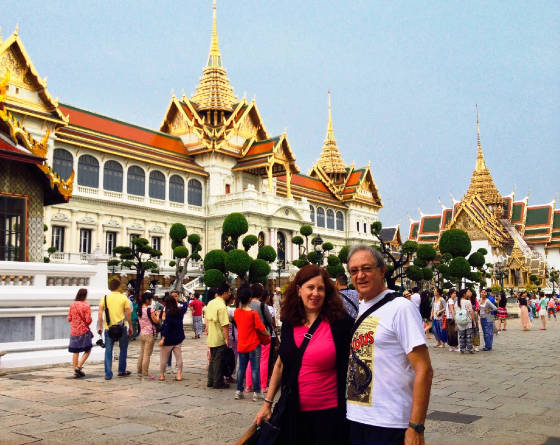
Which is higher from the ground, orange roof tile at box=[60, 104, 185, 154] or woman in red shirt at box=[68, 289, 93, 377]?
orange roof tile at box=[60, 104, 185, 154]

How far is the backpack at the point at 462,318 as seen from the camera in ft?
43.4

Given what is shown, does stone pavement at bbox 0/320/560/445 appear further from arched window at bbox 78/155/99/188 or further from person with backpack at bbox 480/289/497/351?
arched window at bbox 78/155/99/188

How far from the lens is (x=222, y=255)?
84.5ft

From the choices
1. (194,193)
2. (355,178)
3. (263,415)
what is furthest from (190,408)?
(355,178)

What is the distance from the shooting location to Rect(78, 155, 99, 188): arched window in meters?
35.9

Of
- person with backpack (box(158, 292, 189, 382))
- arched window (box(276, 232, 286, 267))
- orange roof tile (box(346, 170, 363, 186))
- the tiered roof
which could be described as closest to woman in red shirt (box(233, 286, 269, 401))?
person with backpack (box(158, 292, 189, 382))

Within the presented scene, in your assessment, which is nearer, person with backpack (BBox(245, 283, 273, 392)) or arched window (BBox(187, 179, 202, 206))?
person with backpack (BBox(245, 283, 273, 392))

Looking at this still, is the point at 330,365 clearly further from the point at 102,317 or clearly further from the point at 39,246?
the point at 39,246

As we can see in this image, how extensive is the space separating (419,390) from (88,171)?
3589cm

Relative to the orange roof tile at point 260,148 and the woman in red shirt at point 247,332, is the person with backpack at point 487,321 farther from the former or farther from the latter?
the orange roof tile at point 260,148

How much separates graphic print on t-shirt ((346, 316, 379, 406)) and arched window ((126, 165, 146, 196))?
37023 mm

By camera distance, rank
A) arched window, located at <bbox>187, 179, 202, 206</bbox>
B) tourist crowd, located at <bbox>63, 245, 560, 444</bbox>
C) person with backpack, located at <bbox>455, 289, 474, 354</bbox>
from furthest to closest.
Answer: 1. arched window, located at <bbox>187, 179, 202, 206</bbox>
2. person with backpack, located at <bbox>455, 289, 474, 354</bbox>
3. tourist crowd, located at <bbox>63, 245, 560, 444</bbox>

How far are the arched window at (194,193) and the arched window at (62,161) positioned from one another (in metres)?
10.0

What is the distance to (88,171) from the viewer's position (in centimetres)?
3628
